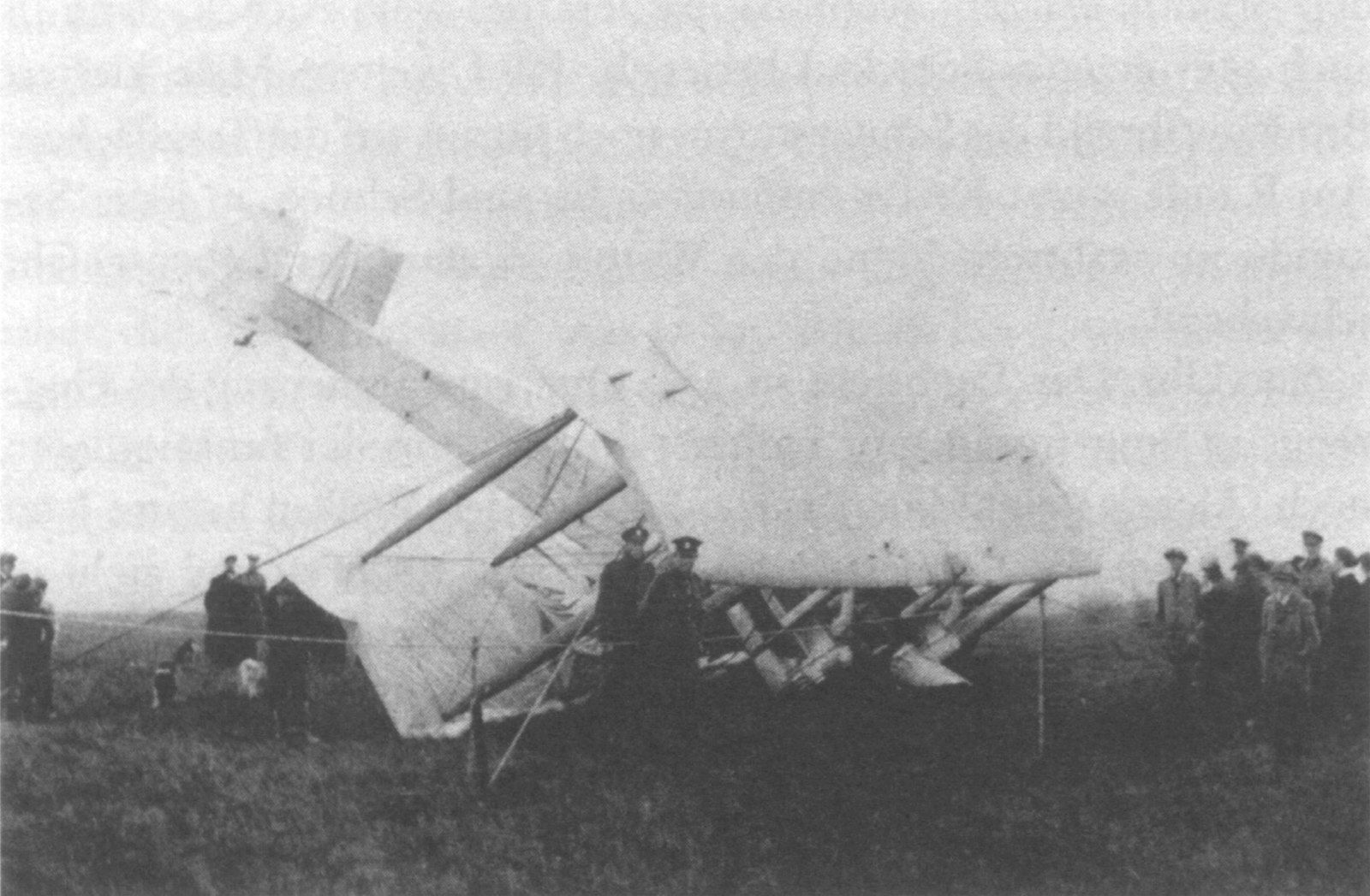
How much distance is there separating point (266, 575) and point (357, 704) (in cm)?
236

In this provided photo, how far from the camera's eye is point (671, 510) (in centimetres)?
786

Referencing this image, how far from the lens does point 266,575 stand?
489 inches

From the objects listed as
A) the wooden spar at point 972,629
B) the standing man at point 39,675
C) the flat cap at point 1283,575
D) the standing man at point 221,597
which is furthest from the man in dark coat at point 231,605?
the flat cap at point 1283,575

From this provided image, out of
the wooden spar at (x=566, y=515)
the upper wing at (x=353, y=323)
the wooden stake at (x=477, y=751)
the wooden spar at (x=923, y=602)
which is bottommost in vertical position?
the wooden stake at (x=477, y=751)

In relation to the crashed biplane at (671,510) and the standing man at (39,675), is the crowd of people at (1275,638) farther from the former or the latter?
the standing man at (39,675)

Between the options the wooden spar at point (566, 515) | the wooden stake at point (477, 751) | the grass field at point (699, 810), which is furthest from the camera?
the wooden spar at point (566, 515)

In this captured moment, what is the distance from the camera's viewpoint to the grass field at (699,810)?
6684 millimetres

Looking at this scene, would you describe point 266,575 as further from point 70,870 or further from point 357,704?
point 70,870

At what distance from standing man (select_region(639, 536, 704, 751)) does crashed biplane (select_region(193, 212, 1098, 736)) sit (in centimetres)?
33

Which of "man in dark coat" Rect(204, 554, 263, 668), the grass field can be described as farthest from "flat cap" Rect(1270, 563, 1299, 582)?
"man in dark coat" Rect(204, 554, 263, 668)

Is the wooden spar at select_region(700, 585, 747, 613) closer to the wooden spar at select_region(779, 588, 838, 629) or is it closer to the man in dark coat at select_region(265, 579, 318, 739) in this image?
the wooden spar at select_region(779, 588, 838, 629)

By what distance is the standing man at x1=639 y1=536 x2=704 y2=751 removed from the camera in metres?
8.26

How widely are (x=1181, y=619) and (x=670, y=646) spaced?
20.1 ft

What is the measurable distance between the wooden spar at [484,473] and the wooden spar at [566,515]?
0.58 meters
